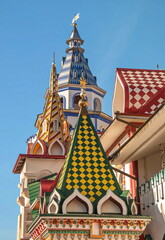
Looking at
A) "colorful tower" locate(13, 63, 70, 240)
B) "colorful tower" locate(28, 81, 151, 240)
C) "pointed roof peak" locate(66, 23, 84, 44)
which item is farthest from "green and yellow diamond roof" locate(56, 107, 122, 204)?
"pointed roof peak" locate(66, 23, 84, 44)

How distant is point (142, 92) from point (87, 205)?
580 centimetres

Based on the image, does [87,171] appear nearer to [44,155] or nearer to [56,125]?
[44,155]

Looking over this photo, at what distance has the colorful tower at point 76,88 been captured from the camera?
38031 millimetres

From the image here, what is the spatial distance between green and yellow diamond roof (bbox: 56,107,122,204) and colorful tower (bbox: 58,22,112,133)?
26.6 metres

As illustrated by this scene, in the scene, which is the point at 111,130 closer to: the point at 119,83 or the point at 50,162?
the point at 119,83

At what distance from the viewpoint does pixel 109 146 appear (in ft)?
52.2

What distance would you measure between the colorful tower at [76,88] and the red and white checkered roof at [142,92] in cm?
2205

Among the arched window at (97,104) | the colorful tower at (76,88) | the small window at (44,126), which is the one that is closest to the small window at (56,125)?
the small window at (44,126)

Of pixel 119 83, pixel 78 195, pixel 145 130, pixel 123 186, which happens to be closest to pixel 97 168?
pixel 78 195

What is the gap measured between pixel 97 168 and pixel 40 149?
451 inches

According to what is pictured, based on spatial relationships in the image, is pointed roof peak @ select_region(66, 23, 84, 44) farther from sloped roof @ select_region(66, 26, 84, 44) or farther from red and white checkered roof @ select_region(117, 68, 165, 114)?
red and white checkered roof @ select_region(117, 68, 165, 114)

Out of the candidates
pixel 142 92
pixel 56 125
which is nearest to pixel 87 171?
pixel 142 92

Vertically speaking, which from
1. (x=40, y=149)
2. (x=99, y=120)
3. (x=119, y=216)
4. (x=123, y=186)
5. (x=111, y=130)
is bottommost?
(x=119, y=216)

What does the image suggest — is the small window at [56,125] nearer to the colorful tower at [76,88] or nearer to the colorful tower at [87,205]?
the colorful tower at [87,205]
